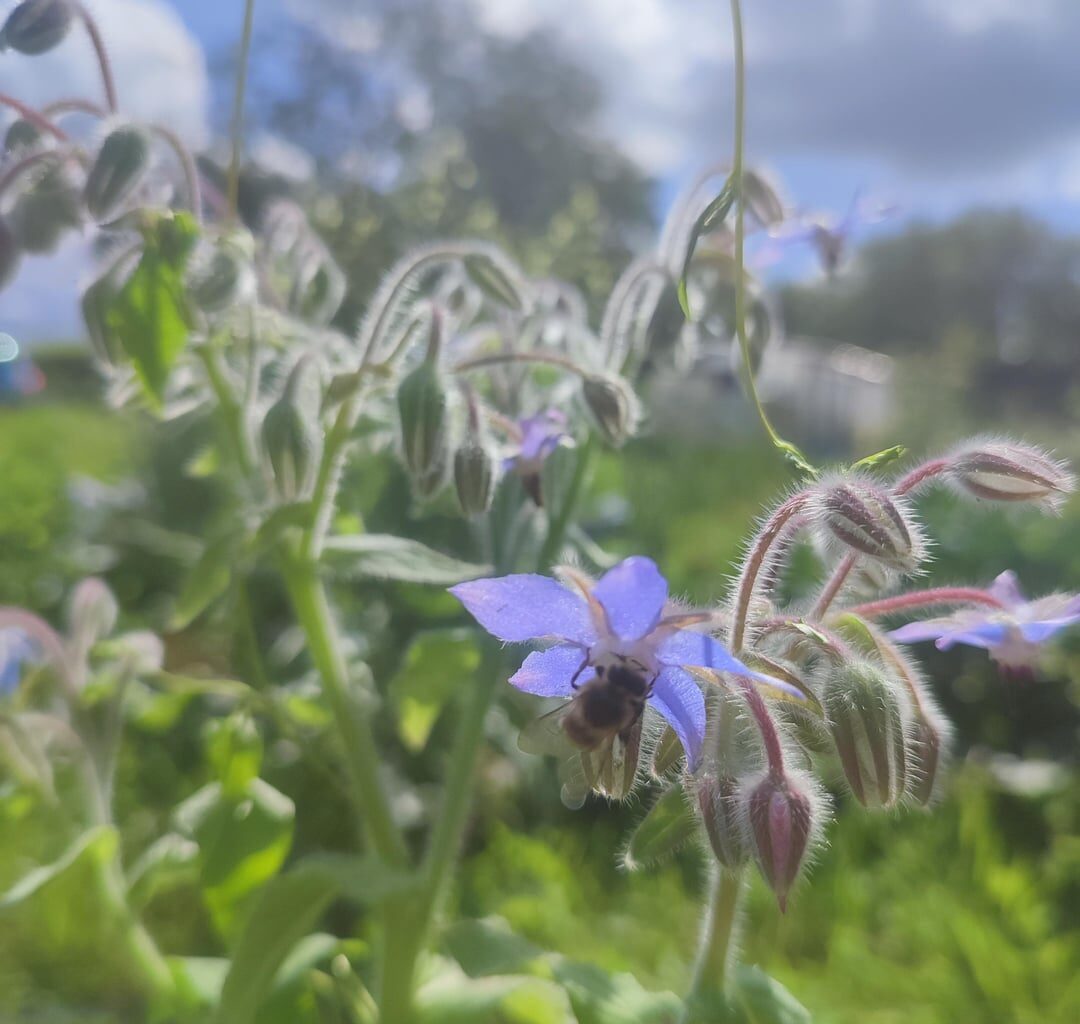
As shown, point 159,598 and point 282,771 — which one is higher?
point 282,771

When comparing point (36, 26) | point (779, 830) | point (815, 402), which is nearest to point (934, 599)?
point (779, 830)

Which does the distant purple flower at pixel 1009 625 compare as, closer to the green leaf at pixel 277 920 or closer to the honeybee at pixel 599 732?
the honeybee at pixel 599 732

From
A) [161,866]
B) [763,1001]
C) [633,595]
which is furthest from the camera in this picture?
[161,866]

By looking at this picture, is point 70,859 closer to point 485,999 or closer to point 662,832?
point 485,999

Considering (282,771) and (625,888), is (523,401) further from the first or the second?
(625,888)

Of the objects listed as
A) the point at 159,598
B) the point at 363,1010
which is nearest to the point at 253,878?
the point at 363,1010

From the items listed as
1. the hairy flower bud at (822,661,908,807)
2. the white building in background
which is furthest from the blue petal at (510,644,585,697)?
the white building in background
